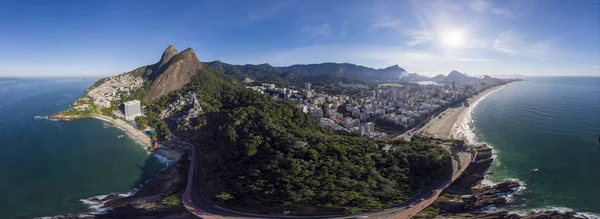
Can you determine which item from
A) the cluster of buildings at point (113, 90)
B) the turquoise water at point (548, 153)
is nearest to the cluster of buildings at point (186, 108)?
the cluster of buildings at point (113, 90)

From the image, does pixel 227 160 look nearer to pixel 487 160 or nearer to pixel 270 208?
pixel 270 208

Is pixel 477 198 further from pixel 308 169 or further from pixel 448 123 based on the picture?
pixel 448 123

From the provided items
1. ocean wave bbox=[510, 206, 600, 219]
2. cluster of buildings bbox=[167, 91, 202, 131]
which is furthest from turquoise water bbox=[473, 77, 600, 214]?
cluster of buildings bbox=[167, 91, 202, 131]

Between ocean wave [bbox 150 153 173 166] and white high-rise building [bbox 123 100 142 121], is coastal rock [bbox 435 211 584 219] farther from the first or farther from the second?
white high-rise building [bbox 123 100 142 121]

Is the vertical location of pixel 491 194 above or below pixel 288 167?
below

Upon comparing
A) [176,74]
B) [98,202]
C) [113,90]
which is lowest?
[98,202]

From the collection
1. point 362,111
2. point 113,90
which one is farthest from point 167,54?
point 362,111

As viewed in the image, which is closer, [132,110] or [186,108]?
[132,110]
